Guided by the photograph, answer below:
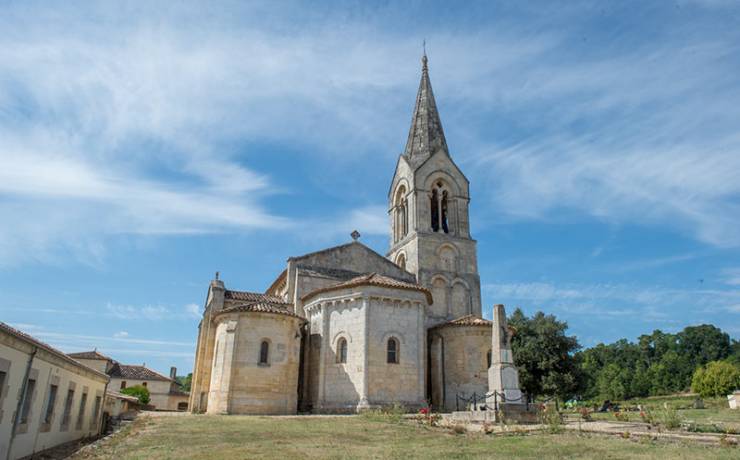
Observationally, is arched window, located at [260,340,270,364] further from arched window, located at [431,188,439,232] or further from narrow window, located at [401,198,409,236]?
arched window, located at [431,188,439,232]

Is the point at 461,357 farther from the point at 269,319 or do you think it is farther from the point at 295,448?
the point at 295,448

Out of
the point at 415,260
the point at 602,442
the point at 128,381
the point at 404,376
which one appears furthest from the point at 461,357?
the point at 128,381

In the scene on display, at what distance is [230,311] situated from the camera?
81.3 ft

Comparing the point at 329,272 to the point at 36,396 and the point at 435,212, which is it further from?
the point at 36,396

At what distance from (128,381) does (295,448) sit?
46690 millimetres

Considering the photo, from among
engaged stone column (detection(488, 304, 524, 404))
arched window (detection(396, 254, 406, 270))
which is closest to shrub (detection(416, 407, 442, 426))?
engaged stone column (detection(488, 304, 524, 404))

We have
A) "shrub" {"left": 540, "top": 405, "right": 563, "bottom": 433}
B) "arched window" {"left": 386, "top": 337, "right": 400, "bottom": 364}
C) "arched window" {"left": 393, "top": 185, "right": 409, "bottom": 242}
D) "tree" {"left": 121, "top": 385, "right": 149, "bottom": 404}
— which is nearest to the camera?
"shrub" {"left": 540, "top": 405, "right": 563, "bottom": 433}

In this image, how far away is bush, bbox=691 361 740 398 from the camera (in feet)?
201

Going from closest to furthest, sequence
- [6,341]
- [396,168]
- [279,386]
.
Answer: [6,341]
[279,386]
[396,168]

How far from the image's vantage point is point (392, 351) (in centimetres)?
2488

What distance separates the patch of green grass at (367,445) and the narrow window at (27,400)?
5.04 feet

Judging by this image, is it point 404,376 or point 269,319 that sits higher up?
point 269,319

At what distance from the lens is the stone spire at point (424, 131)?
122 ft

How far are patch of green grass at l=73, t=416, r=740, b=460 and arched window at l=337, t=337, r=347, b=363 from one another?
27.7 feet
